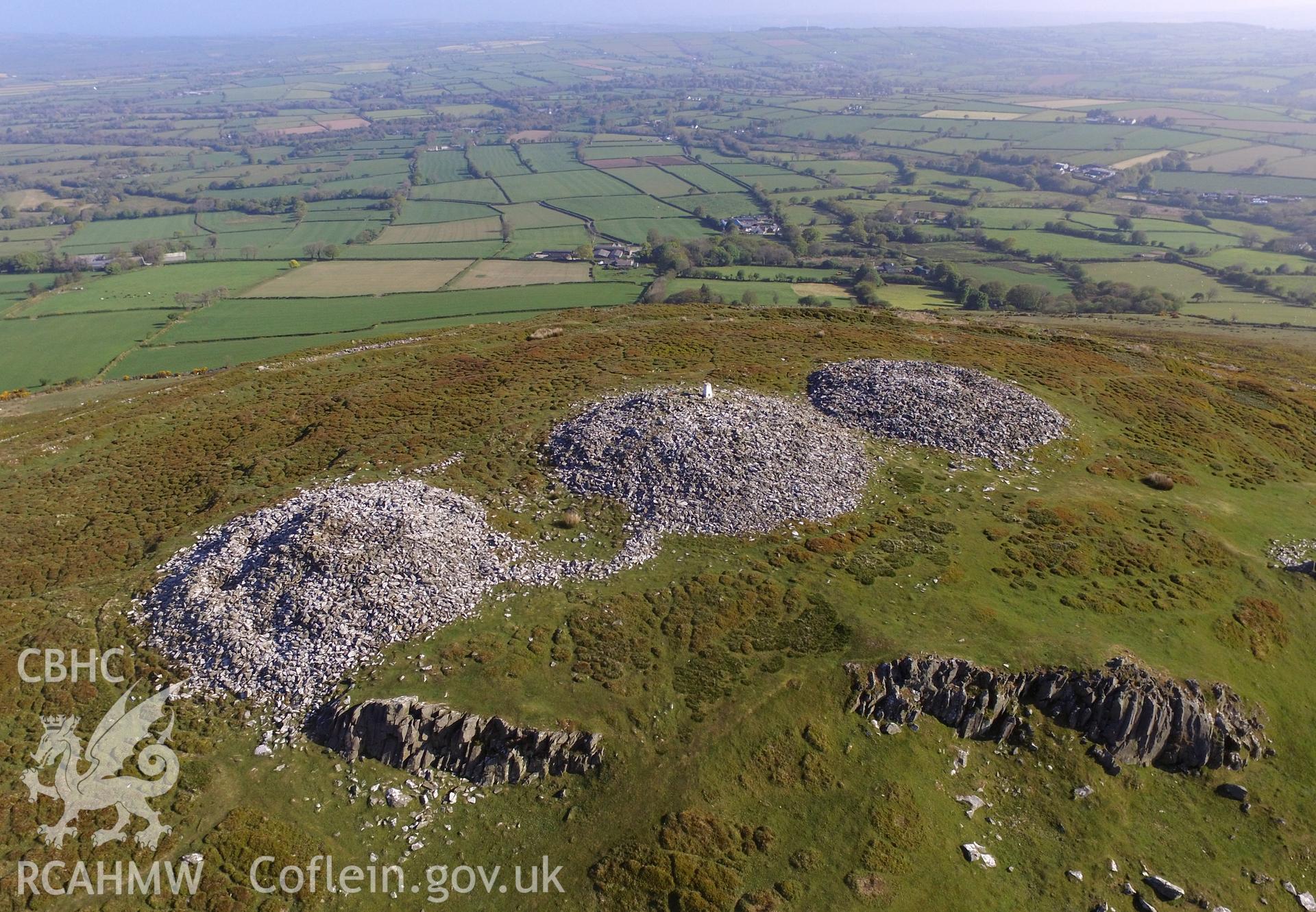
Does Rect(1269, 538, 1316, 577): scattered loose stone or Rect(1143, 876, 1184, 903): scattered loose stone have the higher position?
Rect(1269, 538, 1316, 577): scattered loose stone

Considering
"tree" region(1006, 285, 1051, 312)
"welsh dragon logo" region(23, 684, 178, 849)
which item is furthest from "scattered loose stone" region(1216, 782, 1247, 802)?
"tree" region(1006, 285, 1051, 312)

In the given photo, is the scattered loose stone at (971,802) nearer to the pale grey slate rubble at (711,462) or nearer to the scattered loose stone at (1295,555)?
the pale grey slate rubble at (711,462)

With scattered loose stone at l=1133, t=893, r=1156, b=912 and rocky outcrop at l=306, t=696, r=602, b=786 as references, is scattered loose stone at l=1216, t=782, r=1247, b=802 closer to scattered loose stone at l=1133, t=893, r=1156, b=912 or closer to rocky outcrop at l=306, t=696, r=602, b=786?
scattered loose stone at l=1133, t=893, r=1156, b=912

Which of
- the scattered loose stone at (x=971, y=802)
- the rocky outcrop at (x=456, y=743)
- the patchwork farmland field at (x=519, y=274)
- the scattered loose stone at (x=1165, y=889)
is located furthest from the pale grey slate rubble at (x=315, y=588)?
the patchwork farmland field at (x=519, y=274)

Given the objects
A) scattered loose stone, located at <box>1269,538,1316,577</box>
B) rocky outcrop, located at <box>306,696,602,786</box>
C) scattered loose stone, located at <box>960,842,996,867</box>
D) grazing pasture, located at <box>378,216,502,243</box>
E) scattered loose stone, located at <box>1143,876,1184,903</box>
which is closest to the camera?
scattered loose stone, located at <box>1143,876,1184,903</box>

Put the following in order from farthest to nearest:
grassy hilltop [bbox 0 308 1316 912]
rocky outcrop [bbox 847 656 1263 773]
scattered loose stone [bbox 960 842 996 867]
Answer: rocky outcrop [bbox 847 656 1263 773] < grassy hilltop [bbox 0 308 1316 912] < scattered loose stone [bbox 960 842 996 867]

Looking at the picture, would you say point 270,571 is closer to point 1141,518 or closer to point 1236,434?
point 1141,518

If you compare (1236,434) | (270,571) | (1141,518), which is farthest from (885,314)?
(270,571)
